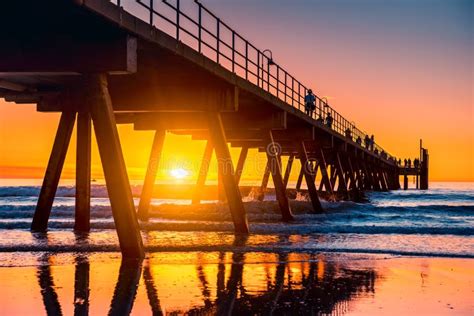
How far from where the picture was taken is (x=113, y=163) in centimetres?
1142

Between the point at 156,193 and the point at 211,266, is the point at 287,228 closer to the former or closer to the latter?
the point at 211,266

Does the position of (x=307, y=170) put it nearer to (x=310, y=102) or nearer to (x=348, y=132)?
(x=310, y=102)

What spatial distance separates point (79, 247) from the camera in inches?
556

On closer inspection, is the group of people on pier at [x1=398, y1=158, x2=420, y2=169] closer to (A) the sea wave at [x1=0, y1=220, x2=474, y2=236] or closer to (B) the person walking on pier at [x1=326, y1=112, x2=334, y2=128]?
(B) the person walking on pier at [x1=326, y1=112, x2=334, y2=128]

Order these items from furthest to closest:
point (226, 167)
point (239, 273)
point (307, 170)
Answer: point (307, 170) < point (226, 167) < point (239, 273)

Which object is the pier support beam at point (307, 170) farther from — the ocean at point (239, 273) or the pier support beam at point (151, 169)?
the ocean at point (239, 273)

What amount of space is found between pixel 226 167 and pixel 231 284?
844cm

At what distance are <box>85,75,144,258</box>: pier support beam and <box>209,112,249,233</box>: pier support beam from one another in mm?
5982

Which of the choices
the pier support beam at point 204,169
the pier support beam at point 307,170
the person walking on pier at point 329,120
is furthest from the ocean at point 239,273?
the person walking on pier at point 329,120

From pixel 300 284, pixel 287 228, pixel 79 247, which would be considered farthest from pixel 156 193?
pixel 300 284

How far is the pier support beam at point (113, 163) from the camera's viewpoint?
11406mm

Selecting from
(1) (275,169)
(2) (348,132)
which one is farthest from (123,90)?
(2) (348,132)

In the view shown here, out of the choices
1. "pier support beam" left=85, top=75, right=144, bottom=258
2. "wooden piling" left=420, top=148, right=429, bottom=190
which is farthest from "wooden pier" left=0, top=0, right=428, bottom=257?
"wooden piling" left=420, top=148, right=429, bottom=190

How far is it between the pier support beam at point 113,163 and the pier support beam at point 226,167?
598 cm
